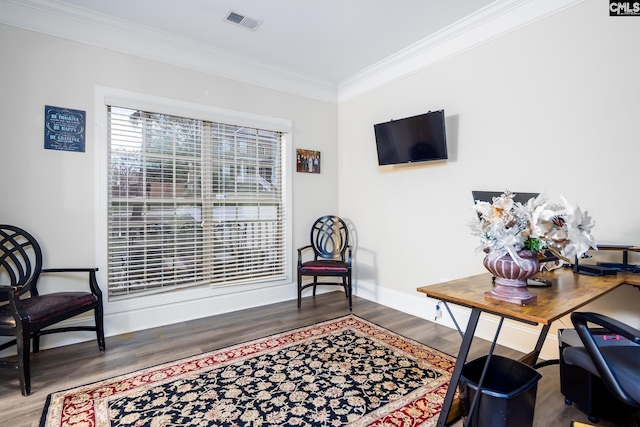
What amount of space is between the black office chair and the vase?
8.5 inches

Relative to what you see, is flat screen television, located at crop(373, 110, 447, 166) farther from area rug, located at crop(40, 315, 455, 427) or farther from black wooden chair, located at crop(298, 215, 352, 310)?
area rug, located at crop(40, 315, 455, 427)

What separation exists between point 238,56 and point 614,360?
395cm

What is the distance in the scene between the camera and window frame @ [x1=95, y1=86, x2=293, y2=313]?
288 cm

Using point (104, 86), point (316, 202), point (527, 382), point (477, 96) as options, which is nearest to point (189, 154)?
point (104, 86)

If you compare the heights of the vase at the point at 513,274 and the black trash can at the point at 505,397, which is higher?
the vase at the point at 513,274

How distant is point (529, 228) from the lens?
1.43 m

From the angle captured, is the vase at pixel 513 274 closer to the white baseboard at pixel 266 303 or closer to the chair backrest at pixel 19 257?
the white baseboard at pixel 266 303

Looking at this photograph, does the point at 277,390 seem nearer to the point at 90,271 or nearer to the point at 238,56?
the point at 90,271

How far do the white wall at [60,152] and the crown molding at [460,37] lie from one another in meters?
1.90

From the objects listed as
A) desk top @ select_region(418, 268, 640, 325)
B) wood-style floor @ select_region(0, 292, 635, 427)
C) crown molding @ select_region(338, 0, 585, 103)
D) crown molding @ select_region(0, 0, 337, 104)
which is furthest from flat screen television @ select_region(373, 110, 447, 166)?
wood-style floor @ select_region(0, 292, 635, 427)

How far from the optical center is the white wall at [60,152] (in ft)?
8.38

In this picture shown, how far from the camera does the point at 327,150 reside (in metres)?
4.38

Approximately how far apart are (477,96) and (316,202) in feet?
7.38

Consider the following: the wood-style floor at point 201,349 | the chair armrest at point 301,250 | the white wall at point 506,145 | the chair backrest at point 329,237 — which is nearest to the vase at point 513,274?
the wood-style floor at point 201,349
